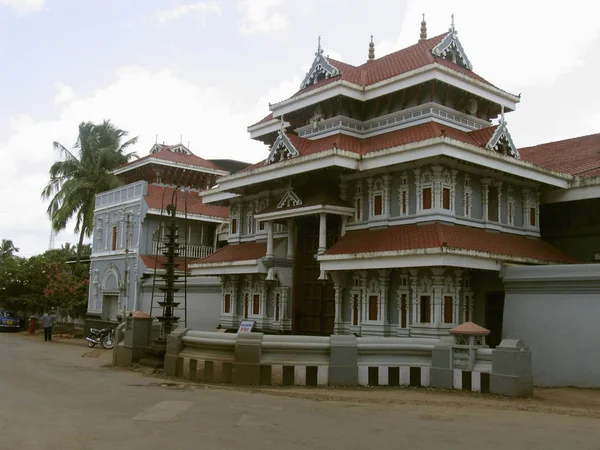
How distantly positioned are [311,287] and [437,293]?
6.19 m

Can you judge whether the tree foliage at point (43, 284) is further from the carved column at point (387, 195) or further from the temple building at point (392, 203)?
the carved column at point (387, 195)

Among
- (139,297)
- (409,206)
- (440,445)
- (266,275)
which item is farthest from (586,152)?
(139,297)

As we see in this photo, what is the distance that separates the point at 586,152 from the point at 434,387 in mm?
13192

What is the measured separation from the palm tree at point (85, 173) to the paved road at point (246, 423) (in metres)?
30.2

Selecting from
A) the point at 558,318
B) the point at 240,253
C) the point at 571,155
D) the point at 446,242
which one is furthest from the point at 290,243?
the point at 571,155

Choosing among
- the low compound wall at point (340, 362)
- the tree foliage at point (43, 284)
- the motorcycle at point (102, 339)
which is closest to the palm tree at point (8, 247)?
the tree foliage at point (43, 284)

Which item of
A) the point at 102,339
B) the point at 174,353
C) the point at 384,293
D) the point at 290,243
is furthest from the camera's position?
the point at 102,339

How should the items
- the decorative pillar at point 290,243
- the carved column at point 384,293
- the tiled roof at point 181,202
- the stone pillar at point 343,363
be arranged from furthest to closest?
1. the tiled roof at point 181,202
2. the decorative pillar at point 290,243
3. the carved column at point 384,293
4. the stone pillar at point 343,363

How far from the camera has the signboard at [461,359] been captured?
14.4m

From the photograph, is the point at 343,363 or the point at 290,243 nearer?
the point at 343,363

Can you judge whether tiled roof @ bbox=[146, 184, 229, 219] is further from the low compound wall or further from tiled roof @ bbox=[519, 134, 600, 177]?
the low compound wall

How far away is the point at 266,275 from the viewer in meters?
24.0

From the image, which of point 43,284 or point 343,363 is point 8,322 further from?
point 343,363

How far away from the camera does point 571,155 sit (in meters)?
24.0
